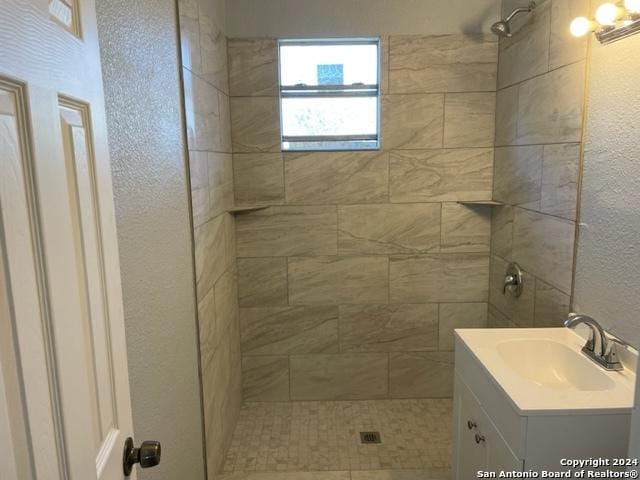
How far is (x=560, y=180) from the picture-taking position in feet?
6.77

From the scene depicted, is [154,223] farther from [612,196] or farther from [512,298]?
[512,298]

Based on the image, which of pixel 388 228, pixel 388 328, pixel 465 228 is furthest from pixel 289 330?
pixel 465 228

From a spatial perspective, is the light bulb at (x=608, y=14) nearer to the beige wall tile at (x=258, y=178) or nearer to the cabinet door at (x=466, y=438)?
the cabinet door at (x=466, y=438)

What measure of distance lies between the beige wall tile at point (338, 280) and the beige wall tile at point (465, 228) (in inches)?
16.9

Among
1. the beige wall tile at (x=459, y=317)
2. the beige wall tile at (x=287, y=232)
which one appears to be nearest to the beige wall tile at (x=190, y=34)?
the beige wall tile at (x=287, y=232)

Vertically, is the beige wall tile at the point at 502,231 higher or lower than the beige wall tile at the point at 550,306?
higher

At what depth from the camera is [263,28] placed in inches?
109

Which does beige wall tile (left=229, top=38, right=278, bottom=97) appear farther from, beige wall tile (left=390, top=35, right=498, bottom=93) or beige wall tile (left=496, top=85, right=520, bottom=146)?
beige wall tile (left=496, top=85, right=520, bottom=146)

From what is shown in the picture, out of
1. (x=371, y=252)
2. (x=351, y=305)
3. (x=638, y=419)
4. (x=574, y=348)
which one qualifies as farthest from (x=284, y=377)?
(x=638, y=419)

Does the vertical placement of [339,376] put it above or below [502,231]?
below

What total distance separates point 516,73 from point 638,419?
7.13 feet

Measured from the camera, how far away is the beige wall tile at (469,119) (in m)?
2.82

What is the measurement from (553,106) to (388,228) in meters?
1.17

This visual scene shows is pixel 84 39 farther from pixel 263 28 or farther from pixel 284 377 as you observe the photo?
pixel 284 377
